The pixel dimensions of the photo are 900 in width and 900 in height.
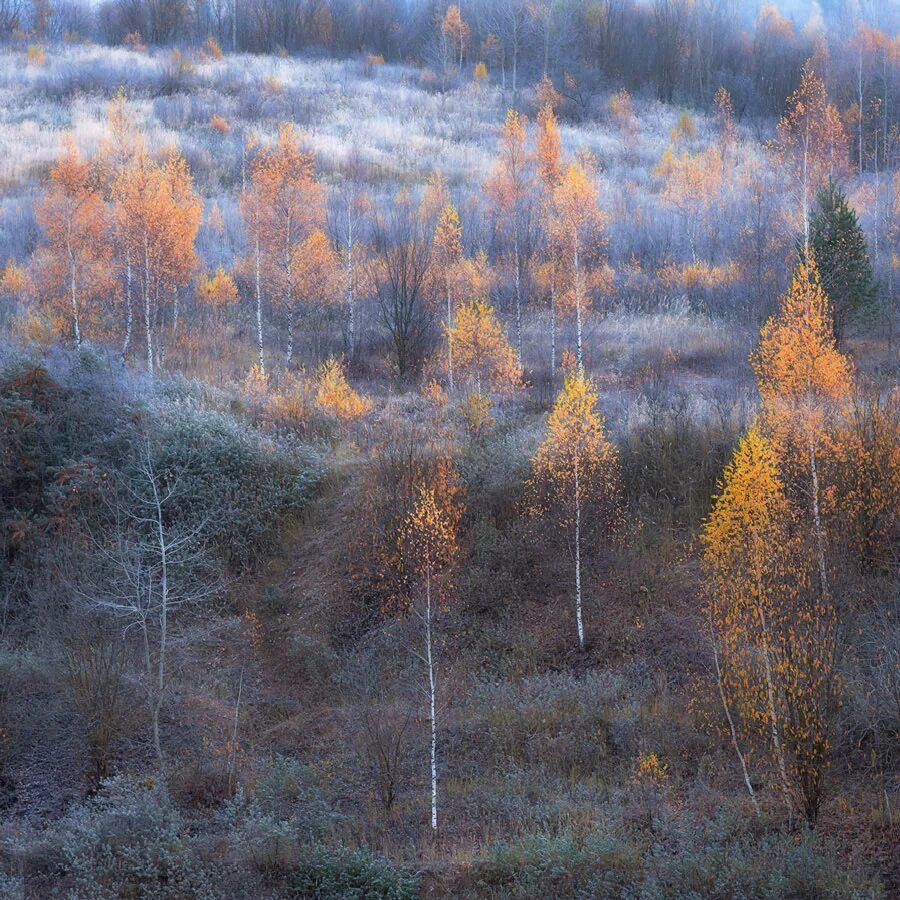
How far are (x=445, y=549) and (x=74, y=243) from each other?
20.6 meters

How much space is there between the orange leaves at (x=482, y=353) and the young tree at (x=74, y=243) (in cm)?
1211

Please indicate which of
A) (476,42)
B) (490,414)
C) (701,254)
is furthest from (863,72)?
(490,414)

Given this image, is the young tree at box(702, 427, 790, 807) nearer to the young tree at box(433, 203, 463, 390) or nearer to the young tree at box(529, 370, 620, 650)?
the young tree at box(529, 370, 620, 650)

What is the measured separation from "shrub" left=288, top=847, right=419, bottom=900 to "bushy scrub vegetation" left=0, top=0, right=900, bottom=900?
5 cm

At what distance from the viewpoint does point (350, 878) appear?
9.68 m

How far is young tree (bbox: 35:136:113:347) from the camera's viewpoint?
2928cm

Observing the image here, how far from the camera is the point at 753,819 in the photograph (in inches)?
400

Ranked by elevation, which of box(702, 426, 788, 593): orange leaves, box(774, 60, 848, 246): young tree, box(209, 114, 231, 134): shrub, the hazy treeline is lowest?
box(702, 426, 788, 593): orange leaves

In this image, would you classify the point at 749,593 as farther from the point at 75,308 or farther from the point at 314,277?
the point at 75,308

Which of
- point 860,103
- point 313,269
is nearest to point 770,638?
point 313,269

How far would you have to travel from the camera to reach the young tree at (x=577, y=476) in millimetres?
15711

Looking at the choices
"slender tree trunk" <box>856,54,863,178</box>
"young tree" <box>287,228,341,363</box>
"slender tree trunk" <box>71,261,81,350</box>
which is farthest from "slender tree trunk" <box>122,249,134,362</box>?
"slender tree trunk" <box>856,54,863,178</box>

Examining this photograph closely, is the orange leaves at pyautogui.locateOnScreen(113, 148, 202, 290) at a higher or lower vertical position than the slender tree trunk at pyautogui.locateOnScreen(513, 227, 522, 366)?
higher

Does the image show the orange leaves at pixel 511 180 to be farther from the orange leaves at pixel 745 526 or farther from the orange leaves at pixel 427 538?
the orange leaves at pixel 745 526
